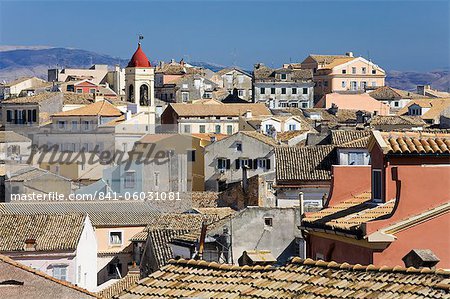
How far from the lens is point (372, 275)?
10211 millimetres

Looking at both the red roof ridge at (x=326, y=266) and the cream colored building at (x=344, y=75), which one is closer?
the red roof ridge at (x=326, y=266)

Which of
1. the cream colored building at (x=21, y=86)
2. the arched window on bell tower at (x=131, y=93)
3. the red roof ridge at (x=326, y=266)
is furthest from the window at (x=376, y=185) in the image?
the cream colored building at (x=21, y=86)

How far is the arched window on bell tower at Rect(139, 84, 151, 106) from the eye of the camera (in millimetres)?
91062

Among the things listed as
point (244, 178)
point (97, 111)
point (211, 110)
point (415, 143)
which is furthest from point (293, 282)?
point (211, 110)

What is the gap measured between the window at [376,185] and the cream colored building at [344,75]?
102397 millimetres

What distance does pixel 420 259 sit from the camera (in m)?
12.2

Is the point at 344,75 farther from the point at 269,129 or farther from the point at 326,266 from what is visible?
the point at 326,266

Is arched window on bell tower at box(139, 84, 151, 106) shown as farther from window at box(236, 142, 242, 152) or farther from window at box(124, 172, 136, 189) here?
window at box(236, 142, 242, 152)

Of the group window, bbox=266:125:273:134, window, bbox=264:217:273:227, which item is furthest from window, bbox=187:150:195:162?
window, bbox=264:217:273:227

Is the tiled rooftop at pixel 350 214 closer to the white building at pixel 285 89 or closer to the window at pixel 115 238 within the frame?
the window at pixel 115 238

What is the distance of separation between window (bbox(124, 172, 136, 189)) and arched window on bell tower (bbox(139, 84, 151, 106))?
3097 centimetres

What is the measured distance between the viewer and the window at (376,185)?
48.1 feet

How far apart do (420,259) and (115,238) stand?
35.9 meters

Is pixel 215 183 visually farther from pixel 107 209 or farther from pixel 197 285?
pixel 197 285
